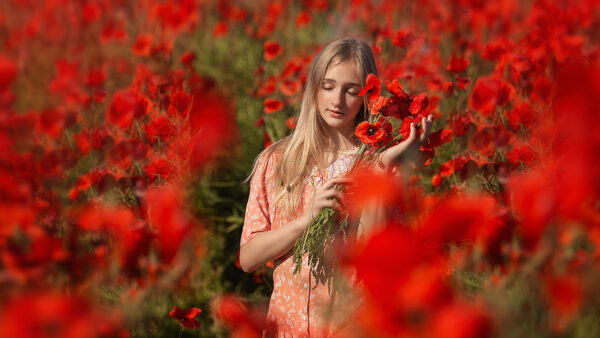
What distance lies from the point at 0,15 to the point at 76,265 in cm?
184

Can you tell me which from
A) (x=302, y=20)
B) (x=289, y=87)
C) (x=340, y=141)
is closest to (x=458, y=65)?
(x=289, y=87)

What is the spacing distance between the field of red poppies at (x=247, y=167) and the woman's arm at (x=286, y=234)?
14 cm

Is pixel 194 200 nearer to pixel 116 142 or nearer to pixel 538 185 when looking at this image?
pixel 116 142

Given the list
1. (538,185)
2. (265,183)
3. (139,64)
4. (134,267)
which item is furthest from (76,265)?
(139,64)

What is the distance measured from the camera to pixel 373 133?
1.20 metres

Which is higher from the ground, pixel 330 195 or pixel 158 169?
pixel 330 195

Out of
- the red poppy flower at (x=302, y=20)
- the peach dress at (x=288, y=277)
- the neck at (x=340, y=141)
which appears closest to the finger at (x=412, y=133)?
the peach dress at (x=288, y=277)

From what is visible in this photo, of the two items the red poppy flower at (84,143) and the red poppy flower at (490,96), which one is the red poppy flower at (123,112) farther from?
the red poppy flower at (490,96)

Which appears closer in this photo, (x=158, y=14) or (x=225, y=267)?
(x=225, y=267)

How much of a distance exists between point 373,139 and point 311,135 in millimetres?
402

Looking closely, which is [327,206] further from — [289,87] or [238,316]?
[289,87]

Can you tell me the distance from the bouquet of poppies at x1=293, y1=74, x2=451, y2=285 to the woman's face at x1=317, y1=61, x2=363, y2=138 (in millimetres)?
133

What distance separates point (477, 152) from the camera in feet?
6.18

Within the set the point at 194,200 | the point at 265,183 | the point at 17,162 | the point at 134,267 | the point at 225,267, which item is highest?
the point at 17,162
